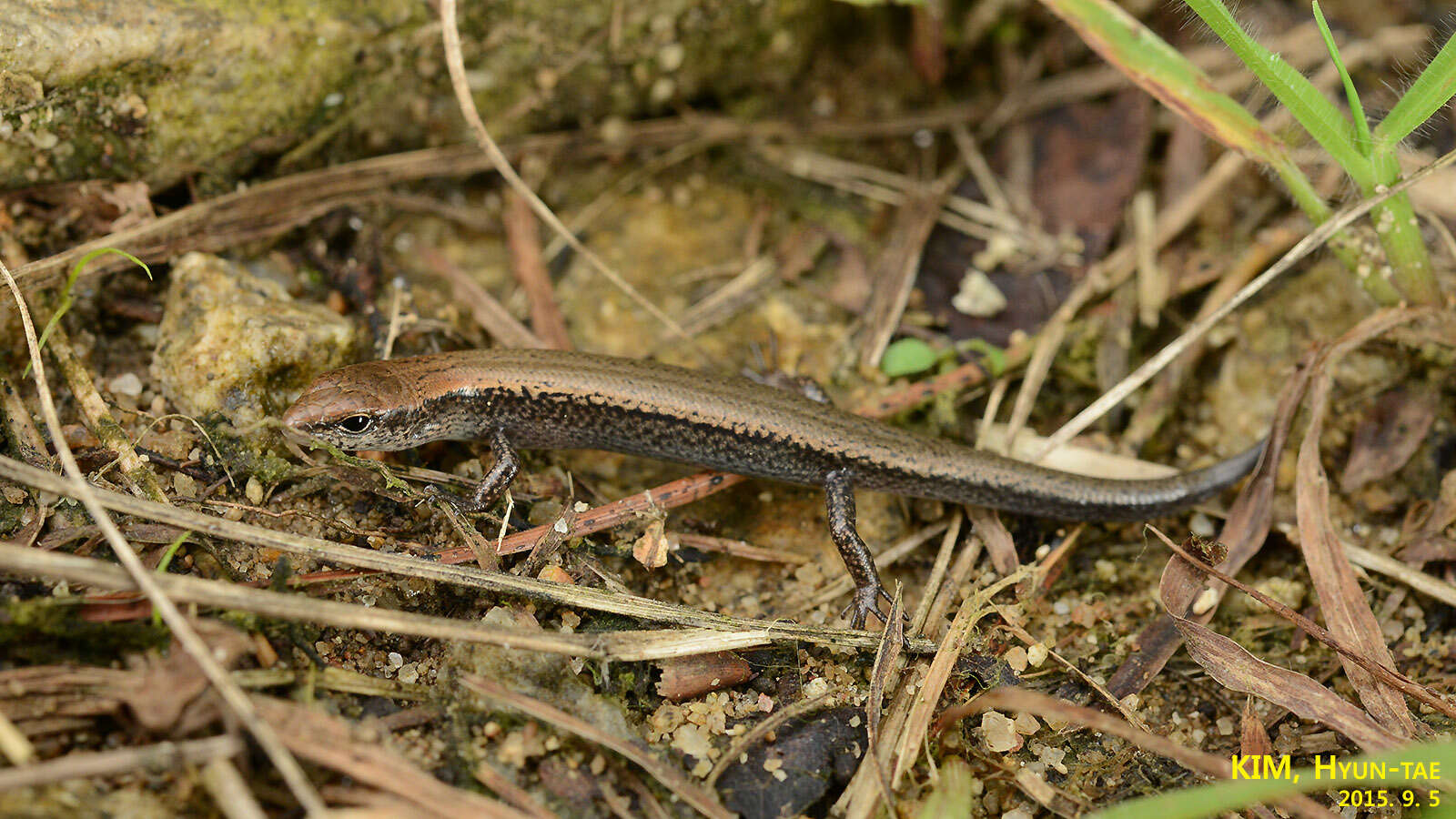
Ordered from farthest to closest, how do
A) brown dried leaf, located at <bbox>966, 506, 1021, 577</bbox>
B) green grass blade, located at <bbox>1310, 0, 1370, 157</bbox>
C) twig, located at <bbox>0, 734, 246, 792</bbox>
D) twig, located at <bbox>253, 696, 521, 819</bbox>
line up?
brown dried leaf, located at <bbox>966, 506, 1021, 577</bbox>, green grass blade, located at <bbox>1310, 0, 1370, 157</bbox>, twig, located at <bbox>253, 696, 521, 819</bbox>, twig, located at <bbox>0, 734, 246, 792</bbox>

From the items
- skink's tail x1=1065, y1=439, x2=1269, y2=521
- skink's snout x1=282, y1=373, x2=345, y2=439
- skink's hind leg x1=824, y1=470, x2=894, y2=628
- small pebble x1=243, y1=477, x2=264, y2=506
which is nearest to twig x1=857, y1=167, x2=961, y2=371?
skink's hind leg x1=824, y1=470, x2=894, y2=628

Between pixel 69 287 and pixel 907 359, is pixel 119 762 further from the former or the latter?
pixel 907 359

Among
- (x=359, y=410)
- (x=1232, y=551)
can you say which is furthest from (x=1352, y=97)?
(x=359, y=410)

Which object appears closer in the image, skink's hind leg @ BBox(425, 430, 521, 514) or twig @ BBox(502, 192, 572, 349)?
skink's hind leg @ BBox(425, 430, 521, 514)

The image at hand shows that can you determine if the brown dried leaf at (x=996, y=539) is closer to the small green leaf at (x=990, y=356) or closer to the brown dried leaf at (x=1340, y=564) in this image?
the small green leaf at (x=990, y=356)

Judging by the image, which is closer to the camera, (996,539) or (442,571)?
(442,571)

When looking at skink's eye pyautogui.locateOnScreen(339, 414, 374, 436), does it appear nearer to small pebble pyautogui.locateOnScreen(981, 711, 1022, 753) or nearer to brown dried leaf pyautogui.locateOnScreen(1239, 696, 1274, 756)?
small pebble pyautogui.locateOnScreen(981, 711, 1022, 753)

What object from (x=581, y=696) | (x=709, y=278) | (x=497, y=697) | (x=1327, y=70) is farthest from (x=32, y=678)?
(x=1327, y=70)

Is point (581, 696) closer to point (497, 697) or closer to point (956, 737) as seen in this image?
point (497, 697)
